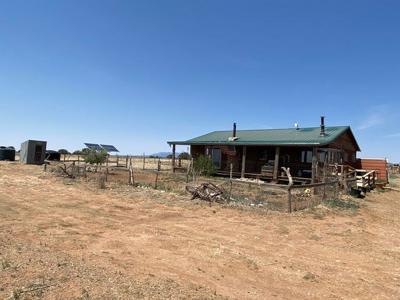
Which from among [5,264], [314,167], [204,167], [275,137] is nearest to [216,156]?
[204,167]

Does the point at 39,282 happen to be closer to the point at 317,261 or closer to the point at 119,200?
the point at 317,261

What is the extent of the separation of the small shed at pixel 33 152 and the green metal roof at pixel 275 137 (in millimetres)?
16075

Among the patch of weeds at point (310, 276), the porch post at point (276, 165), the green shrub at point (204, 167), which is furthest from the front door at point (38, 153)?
the patch of weeds at point (310, 276)

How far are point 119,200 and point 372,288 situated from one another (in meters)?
11.3

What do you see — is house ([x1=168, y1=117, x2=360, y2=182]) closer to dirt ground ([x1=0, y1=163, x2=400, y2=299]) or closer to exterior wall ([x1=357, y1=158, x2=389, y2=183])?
exterior wall ([x1=357, y1=158, x2=389, y2=183])

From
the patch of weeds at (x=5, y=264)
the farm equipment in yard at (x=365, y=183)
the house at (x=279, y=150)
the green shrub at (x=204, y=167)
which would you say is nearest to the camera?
the patch of weeds at (x=5, y=264)

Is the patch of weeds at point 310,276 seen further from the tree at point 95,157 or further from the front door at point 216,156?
the tree at point 95,157

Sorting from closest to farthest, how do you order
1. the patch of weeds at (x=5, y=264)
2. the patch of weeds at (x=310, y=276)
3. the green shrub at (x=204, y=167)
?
the patch of weeds at (x=5, y=264), the patch of weeds at (x=310, y=276), the green shrub at (x=204, y=167)

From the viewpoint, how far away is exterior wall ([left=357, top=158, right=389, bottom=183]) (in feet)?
96.3

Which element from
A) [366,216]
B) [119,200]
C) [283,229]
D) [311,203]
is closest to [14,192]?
[119,200]

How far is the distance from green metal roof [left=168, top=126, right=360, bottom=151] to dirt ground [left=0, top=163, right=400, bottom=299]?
997 centimetres

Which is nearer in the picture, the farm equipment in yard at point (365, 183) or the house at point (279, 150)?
the farm equipment in yard at point (365, 183)

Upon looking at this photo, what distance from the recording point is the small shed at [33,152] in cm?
3978

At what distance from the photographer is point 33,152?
132 ft
